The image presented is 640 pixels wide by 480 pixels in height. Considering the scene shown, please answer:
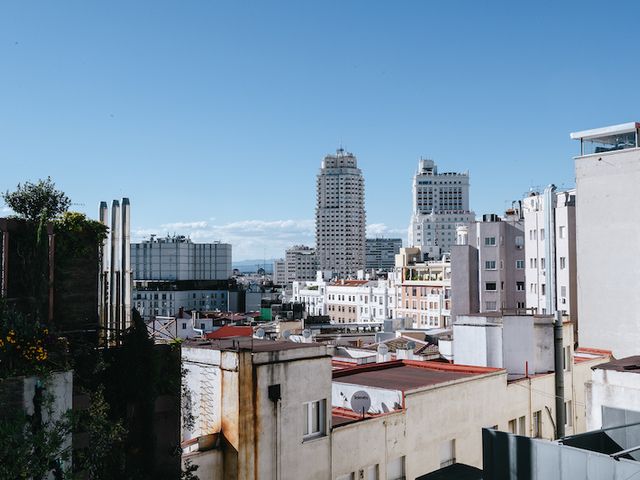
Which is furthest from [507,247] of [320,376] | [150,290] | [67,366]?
[150,290]

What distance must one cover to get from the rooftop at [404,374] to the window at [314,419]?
14.9 feet

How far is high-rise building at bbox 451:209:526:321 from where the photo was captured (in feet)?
300

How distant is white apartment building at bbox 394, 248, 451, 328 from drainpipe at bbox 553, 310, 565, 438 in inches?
4019

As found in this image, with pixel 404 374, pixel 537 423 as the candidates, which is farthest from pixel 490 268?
pixel 404 374

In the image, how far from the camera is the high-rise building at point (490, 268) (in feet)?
300

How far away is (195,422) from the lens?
18859mm

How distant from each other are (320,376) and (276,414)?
6.53 feet

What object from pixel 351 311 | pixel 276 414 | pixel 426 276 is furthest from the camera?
pixel 351 311

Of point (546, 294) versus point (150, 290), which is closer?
point (546, 294)

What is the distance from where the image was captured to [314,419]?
64.8 feet

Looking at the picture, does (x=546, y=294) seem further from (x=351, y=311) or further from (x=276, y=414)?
(x=351, y=311)

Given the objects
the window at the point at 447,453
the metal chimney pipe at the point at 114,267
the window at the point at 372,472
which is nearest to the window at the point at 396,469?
the window at the point at 372,472

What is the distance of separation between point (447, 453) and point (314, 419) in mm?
6818

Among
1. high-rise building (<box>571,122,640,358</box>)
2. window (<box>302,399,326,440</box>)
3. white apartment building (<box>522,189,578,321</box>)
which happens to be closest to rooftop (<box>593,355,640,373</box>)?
window (<box>302,399,326,440</box>)
